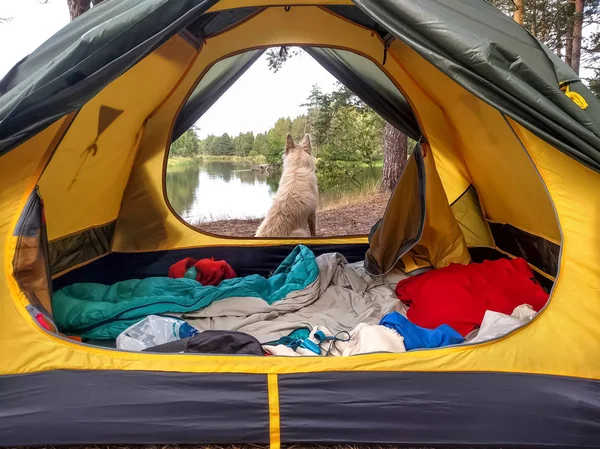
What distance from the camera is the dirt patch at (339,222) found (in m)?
5.05

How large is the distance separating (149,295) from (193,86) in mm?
1430

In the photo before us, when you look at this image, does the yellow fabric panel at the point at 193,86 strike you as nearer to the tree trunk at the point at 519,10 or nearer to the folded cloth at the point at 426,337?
the folded cloth at the point at 426,337

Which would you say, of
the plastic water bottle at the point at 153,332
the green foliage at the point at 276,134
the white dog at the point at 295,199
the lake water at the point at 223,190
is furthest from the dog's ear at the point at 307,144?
the green foliage at the point at 276,134

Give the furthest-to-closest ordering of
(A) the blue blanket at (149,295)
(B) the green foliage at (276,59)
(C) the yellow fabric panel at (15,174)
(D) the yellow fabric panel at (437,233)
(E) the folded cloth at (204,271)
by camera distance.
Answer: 1. (B) the green foliage at (276,59)
2. (E) the folded cloth at (204,271)
3. (D) the yellow fabric panel at (437,233)
4. (A) the blue blanket at (149,295)
5. (C) the yellow fabric panel at (15,174)

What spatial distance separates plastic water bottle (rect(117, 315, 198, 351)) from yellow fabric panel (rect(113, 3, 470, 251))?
1.08 m

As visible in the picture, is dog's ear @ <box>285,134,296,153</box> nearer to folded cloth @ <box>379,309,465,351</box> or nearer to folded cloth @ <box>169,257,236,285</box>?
folded cloth @ <box>169,257,236,285</box>

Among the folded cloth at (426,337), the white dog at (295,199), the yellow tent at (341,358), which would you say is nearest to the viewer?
the yellow tent at (341,358)

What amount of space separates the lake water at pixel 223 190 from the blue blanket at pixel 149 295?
2527 mm

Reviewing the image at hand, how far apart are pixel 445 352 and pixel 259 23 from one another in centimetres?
237

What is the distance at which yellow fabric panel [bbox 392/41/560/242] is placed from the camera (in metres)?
2.44

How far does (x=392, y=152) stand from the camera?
6324mm

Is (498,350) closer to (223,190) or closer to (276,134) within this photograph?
(223,190)

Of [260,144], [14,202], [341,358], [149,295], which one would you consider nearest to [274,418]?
[341,358]

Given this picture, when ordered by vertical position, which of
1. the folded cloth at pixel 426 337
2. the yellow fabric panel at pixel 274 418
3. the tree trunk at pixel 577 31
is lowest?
the yellow fabric panel at pixel 274 418
